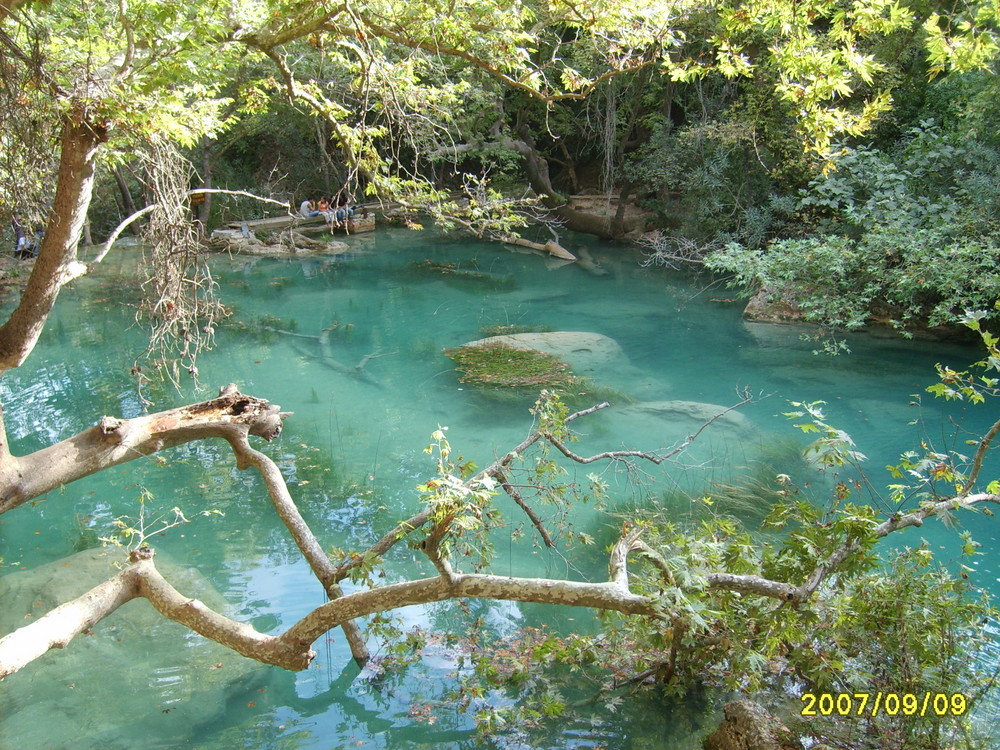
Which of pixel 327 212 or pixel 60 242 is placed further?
pixel 327 212

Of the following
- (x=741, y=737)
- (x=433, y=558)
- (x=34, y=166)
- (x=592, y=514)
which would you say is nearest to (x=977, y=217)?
(x=592, y=514)

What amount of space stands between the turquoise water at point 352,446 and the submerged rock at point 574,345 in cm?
12

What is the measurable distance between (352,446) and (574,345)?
12.9ft

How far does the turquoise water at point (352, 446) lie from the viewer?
4098mm

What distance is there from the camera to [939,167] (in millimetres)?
10539

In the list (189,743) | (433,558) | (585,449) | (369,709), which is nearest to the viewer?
(433,558)

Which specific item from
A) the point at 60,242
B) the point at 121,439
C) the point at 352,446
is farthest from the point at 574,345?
the point at 60,242

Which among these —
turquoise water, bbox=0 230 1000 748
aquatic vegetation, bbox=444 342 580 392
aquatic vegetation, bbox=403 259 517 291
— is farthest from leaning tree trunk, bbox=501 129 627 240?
aquatic vegetation, bbox=444 342 580 392

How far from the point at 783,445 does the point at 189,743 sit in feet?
19.7

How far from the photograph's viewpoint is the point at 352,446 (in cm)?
777

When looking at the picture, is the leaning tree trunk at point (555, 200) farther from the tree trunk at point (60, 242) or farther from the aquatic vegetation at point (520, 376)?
the tree trunk at point (60, 242)

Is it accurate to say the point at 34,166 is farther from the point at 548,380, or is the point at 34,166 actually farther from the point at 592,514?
the point at 548,380

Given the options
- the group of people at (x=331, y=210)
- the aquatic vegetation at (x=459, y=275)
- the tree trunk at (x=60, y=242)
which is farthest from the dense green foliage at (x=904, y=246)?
the tree trunk at (x=60, y=242)

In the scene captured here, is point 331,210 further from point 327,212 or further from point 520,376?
point 520,376
